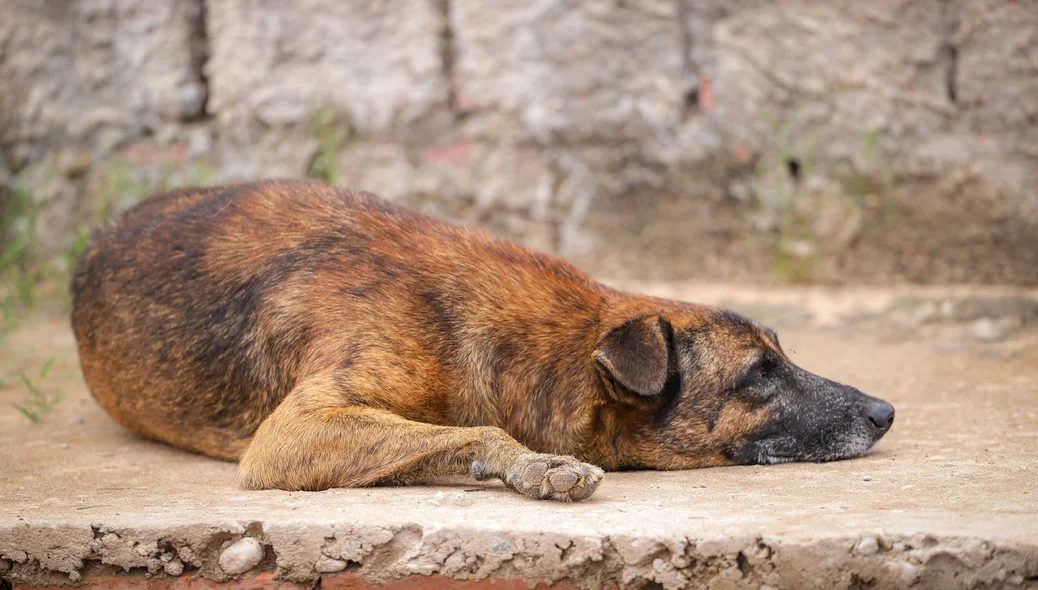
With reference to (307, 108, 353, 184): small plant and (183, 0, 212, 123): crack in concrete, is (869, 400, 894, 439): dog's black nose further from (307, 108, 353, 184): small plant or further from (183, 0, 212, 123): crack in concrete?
(183, 0, 212, 123): crack in concrete

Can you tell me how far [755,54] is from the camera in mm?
6871

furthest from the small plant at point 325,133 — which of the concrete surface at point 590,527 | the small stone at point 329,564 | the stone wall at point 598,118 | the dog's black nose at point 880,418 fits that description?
the small stone at point 329,564

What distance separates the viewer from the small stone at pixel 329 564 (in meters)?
2.89

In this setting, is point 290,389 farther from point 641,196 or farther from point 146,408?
point 641,196

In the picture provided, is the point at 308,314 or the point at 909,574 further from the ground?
the point at 308,314

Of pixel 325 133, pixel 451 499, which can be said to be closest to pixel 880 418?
pixel 451 499

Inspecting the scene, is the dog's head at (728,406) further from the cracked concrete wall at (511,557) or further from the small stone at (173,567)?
the small stone at (173,567)

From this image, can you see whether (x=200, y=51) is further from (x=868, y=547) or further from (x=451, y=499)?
(x=868, y=547)

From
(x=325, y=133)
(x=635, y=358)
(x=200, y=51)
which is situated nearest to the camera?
(x=635, y=358)

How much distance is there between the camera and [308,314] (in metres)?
3.90

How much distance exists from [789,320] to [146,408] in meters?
3.76

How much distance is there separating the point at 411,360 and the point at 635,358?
75 centimetres

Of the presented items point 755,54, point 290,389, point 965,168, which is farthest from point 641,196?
point 290,389

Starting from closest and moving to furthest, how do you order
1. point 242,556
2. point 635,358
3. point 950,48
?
point 242,556
point 635,358
point 950,48
